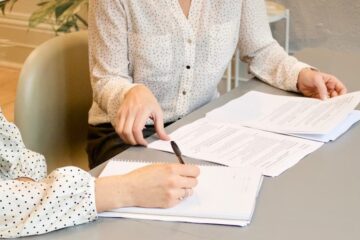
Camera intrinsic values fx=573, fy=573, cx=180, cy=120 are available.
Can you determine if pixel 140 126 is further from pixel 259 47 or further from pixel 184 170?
pixel 259 47

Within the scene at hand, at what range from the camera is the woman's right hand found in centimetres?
87

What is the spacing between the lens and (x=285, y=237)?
810mm

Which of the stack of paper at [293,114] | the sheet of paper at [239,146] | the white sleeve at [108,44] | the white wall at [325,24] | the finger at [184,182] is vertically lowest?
the white wall at [325,24]

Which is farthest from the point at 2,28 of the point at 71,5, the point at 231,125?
the point at 231,125

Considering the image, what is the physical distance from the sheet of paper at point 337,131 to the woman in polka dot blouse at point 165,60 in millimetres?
135

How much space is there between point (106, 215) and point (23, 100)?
0.60m

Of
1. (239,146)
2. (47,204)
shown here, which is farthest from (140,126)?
(47,204)

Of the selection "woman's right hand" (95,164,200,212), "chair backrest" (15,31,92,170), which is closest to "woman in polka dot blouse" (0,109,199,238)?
"woman's right hand" (95,164,200,212)

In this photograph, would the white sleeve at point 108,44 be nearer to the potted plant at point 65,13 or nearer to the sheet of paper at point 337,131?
→ the sheet of paper at point 337,131

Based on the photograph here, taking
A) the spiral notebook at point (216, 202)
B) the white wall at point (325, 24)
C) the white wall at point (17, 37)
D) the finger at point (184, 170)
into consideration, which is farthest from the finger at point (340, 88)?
the white wall at point (17, 37)

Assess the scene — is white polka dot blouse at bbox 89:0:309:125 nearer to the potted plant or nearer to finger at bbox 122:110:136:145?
finger at bbox 122:110:136:145

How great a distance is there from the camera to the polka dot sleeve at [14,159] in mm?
1127

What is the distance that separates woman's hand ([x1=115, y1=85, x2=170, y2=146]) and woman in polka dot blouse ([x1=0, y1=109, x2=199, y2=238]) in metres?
0.20

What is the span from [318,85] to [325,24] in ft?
4.55
